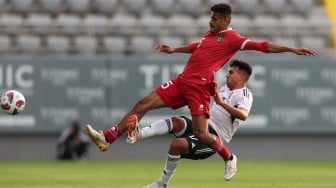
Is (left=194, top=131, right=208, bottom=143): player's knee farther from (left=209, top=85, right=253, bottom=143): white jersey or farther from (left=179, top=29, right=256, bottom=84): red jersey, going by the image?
(left=179, top=29, right=256, bottom=84): red jersey

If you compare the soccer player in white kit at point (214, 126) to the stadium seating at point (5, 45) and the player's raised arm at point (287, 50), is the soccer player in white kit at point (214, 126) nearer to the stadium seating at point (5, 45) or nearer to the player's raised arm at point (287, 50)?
the player's raised arm at point (287, 50)

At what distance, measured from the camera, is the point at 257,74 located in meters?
26.8

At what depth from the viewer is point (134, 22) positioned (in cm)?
2725

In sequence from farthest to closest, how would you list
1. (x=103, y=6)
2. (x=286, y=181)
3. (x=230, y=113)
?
(x=103, y=6), (x=286, y=181), (x=230, y=113)

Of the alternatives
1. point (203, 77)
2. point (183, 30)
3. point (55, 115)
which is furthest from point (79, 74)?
point (203, 77)

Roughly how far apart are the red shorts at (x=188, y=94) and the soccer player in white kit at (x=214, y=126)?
0.16 meters

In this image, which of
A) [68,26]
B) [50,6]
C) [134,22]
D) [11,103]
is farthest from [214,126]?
[50,6]

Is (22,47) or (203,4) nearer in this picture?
(22,47)

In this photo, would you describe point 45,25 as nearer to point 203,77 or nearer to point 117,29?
point 117,29

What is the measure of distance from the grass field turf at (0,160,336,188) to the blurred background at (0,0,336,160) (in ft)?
5.65

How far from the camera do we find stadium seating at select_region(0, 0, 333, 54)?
87.8ft

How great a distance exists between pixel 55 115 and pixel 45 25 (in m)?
2.32

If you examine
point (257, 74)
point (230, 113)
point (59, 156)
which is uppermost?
point (230, 113)

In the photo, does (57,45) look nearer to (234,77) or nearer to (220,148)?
(234,77)
